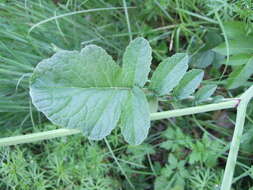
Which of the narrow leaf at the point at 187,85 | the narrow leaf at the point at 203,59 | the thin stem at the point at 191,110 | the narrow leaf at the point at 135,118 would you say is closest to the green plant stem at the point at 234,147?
the thin stem at the point at 191,110

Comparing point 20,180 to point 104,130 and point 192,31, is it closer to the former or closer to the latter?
point 104,130

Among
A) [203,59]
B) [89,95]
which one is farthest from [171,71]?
[203,59]

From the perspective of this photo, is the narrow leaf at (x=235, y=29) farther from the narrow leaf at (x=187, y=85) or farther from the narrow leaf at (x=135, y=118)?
the narrow leaf at (x=135, y=118)

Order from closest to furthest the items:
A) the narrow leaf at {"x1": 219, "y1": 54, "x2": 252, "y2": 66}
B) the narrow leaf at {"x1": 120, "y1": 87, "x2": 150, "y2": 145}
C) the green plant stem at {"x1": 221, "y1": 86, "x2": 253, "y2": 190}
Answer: the narrow leaf at {"x1": 120, "y1": 87, "x2": 150, "y2": 145}, the green plant stem at {"x1": 221, "y1": 86, "x2": 253, "y2": 190}, the narrow leaf at {"x1": 219, "y1": 54, "x2": 252, "y2": 66}

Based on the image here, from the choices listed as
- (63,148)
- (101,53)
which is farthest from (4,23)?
(101,53)

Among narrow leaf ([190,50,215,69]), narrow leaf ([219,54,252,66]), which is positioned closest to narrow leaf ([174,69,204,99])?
narrow leaf ([219,54,252,66])

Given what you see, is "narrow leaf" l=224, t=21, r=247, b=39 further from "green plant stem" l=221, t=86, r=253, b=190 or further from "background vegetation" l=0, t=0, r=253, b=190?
"green plant stem" l=221, t=86, r=253, b=190

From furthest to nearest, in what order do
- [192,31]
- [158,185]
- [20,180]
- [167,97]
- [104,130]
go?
1. [192,31]
2. [158,185]
3. [20,180]
4. [167,97]
5. [104,130]
